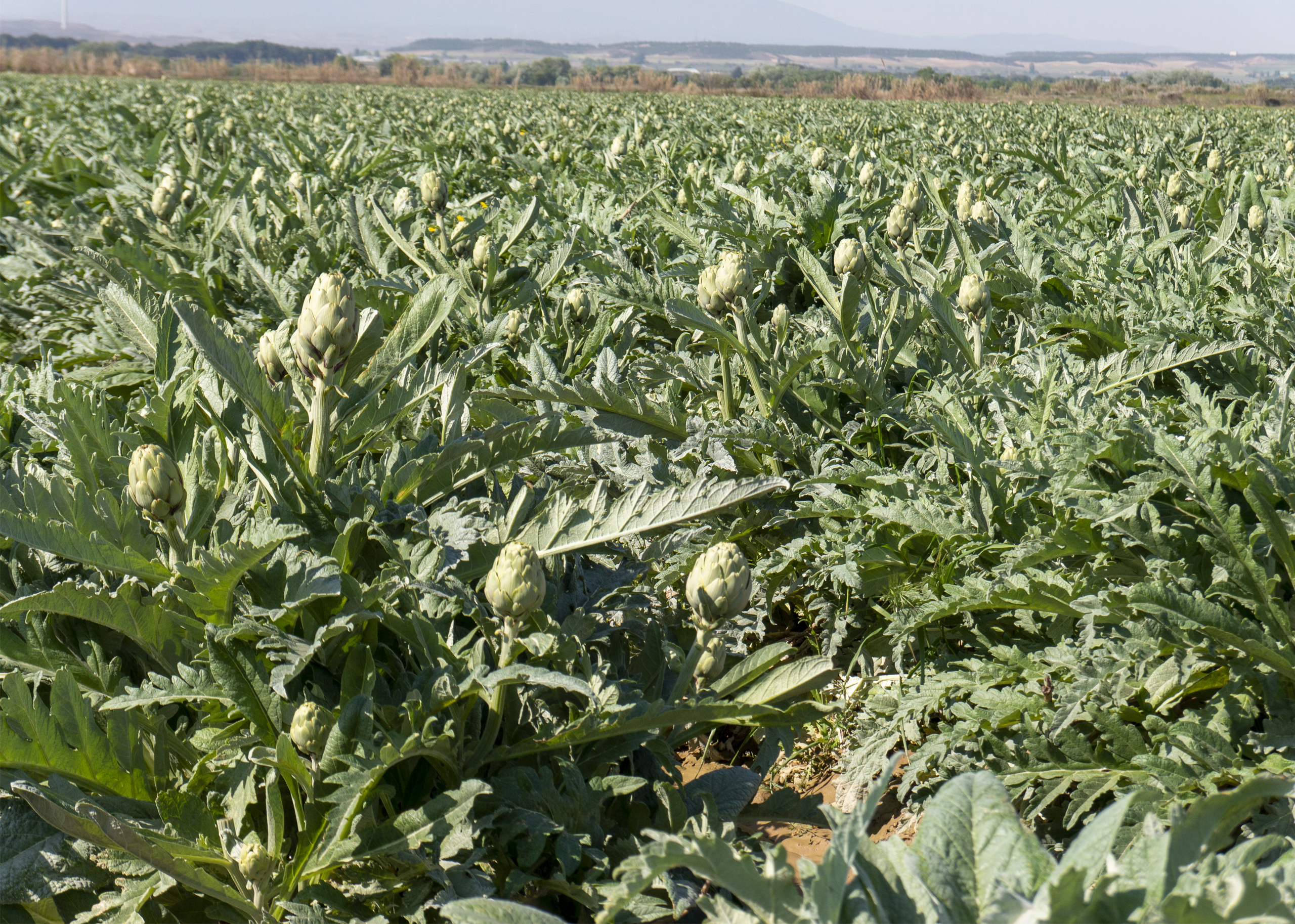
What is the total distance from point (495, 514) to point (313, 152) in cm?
523

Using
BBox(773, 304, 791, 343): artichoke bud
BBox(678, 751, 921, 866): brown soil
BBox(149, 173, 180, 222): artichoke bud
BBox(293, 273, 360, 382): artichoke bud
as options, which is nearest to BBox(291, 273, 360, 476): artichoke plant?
BBox(293, 273, 360, 382): artichoke bud

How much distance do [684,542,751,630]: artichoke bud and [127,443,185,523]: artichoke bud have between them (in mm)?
780

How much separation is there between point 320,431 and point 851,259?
1602 millimetres

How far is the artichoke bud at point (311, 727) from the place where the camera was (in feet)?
4.43

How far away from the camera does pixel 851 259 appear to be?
268 cm

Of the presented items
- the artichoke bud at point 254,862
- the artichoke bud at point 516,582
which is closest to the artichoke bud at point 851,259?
the artichoke bud at point 516,582

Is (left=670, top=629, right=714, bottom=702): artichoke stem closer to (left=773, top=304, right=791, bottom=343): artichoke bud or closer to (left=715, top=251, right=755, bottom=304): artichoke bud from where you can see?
(left=715, top=251, right=755, bottom=304): artichoke bud

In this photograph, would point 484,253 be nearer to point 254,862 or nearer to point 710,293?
point 710,293

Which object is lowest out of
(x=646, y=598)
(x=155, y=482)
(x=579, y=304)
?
(x=646, y=598)

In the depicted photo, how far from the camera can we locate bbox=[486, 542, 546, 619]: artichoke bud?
4.33 ft

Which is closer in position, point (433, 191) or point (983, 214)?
point (433, 191)

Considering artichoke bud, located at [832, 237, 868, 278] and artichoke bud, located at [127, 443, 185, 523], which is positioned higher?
artichoke bud, located at [832, 237, 868, 278]

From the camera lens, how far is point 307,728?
4.45 ft

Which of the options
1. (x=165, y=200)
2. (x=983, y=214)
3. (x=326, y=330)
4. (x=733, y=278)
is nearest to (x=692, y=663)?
(x=326, y=330)
